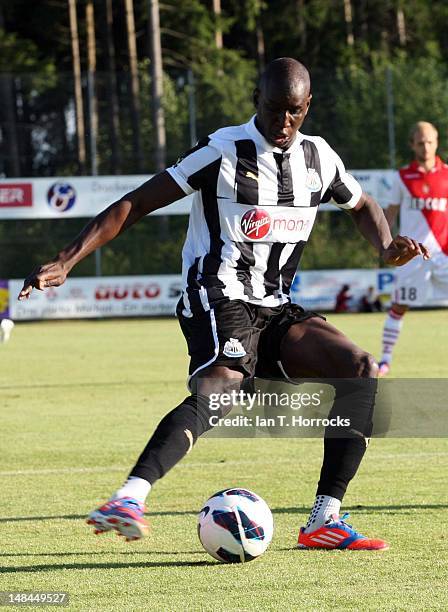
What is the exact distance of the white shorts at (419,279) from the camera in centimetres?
1351

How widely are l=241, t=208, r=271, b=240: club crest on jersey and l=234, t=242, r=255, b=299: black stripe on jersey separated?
5cm

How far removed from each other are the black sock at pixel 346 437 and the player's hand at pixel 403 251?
1.79 feet

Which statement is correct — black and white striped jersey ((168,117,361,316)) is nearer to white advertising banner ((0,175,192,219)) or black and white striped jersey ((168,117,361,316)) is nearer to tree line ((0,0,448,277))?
white advertising banner ((0,175,192,219))

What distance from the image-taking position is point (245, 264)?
5.49 meters

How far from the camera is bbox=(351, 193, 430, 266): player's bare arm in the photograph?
545 centimetres

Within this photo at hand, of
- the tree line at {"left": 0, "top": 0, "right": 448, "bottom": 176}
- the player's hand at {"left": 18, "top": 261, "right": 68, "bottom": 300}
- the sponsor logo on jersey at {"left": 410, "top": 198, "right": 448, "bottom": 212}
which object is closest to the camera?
the player's hand at {"left": 18, "top": 261, "right": 68, "bottom": 300}

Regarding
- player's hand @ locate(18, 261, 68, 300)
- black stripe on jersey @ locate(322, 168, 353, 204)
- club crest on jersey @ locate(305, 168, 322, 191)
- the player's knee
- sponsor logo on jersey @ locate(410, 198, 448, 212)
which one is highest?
club crest on jersey @ locate(305, 168, 322, 191)

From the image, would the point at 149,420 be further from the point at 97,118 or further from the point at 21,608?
the point at 97,118

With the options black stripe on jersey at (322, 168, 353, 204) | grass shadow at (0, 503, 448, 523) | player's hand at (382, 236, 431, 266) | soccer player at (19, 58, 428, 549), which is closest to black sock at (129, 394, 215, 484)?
soccer player at (19, 58, 428, 549)

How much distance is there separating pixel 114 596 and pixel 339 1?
2073 inches

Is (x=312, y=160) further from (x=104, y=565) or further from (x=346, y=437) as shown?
(x=104, y=565)

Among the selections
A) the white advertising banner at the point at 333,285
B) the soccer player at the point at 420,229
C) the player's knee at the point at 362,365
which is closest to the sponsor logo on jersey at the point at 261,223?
the player's knee at the point at 362,365

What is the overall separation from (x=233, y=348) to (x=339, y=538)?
95cm

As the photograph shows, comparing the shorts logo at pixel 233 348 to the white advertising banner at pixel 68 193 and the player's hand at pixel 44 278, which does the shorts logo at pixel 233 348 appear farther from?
the white advertising banner at pixel 68 193
